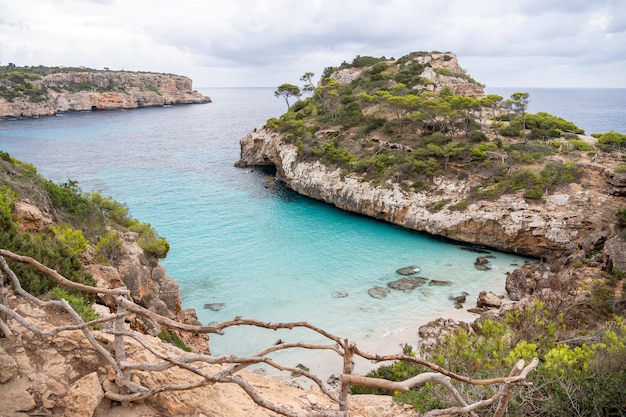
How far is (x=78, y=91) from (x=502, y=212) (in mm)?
111862

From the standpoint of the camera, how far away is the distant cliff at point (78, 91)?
84875 mm

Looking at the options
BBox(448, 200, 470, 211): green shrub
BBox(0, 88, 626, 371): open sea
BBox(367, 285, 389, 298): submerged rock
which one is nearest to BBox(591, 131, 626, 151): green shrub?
BBox(448, 200, 470, 211): green shrub

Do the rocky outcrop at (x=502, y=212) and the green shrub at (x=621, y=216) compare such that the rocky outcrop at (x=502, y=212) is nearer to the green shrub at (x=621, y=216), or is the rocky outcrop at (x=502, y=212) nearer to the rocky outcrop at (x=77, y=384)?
the green shrub at (x=621, y=216)

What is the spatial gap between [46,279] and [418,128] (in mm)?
33170

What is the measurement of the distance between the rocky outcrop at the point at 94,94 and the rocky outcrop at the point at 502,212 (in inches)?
3439

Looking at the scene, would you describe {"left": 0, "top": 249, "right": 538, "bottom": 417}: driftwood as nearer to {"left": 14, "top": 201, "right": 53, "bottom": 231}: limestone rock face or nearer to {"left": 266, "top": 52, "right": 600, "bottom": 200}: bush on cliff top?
{"left": 14, "top": 201, "right": 53, "bottom": 231}: limestone rock face

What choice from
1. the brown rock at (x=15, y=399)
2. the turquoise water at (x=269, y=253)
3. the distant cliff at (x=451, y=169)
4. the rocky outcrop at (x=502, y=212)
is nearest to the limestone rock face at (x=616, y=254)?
the distant cliff at (x=451, y=169)

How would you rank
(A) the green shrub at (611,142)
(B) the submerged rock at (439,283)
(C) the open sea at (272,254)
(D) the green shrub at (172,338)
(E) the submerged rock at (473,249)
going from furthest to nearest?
(A) the green shrub at (611,142) → (E) the submerged rock at (473,249) → (B) the submerged rock at (439,283) → (C) the open sea at (272,254) → (D) the green shrub at (172,338)

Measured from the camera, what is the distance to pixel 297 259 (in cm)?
2323

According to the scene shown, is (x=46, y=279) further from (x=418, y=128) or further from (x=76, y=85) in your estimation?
(x=76, y=85)

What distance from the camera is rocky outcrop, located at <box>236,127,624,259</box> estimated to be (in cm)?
2245

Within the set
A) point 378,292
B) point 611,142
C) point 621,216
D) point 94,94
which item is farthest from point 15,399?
point 94,94

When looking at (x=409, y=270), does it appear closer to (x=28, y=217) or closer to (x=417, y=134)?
(x=417, y=134)

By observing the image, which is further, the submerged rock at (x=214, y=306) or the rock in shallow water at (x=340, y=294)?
the rock in shallow water at (x=340, y=294)
